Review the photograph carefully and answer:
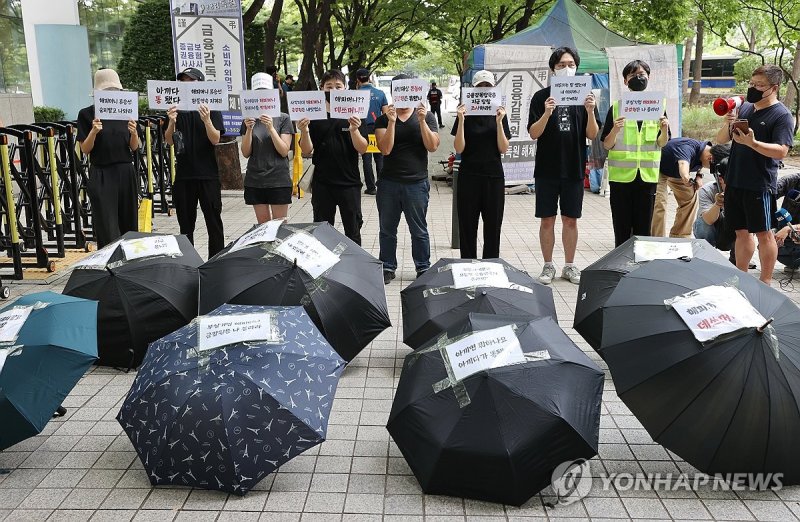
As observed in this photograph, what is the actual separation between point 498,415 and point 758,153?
408 cm

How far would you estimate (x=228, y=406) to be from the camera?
10.3ft

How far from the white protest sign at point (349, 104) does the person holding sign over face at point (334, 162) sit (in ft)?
0.49

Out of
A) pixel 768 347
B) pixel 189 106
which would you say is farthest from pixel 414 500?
pixel 189 106

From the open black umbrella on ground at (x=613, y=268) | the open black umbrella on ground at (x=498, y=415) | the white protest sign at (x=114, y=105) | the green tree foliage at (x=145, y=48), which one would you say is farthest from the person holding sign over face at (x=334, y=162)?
the green tree foliage at (x=145, y=48)

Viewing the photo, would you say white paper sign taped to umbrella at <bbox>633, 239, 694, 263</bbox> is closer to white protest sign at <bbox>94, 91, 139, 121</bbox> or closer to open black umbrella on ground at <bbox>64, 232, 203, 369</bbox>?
open black umbrella on ground at <bbox>64, 232, 203, 369</bbox>

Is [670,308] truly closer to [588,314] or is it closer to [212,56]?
[588,314]

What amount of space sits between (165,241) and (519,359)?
293 cm

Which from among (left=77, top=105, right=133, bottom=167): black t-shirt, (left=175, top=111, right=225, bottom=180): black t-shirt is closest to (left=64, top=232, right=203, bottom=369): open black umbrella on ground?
(left=175, top=111, right=225, bottom=180): black t-shirt

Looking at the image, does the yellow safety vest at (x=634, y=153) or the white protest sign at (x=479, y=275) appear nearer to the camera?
the white protest sign at (x=479, y=275)

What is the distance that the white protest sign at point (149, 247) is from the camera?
195 inches

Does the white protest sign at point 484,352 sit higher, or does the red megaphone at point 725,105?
the red megaphone at point 725,105

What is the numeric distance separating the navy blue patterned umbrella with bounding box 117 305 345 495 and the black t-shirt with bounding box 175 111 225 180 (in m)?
3.49

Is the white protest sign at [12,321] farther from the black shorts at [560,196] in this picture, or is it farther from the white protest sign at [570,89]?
the black shorts at [560,196]

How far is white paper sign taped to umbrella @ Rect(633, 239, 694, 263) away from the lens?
4.53m
